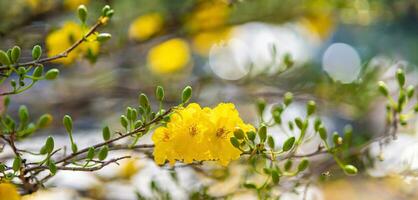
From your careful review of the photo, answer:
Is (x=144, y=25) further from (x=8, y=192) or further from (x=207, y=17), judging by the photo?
(x=8, y=192)

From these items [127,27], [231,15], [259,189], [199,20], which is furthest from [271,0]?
[259,189]

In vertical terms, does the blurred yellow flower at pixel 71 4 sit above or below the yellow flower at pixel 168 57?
above

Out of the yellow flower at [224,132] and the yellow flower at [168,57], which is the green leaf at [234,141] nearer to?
the yellow flower at [224,132]

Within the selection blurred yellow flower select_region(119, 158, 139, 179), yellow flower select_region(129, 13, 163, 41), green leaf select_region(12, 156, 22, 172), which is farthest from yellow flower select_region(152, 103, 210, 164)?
yellow flower select_region(129, 13, 163, 41)

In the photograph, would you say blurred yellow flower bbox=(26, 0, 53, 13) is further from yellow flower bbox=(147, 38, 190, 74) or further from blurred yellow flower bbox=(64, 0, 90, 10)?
yellow flower bbox=(147, 38, 190, 74)

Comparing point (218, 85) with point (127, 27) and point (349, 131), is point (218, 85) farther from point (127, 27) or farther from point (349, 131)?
point (349, 131)

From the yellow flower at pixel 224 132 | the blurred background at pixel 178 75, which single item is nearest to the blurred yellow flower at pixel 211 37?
the blurred background at pixel 178 75

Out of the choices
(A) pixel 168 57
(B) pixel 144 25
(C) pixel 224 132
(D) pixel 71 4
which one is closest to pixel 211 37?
(B) pixel 144 25
